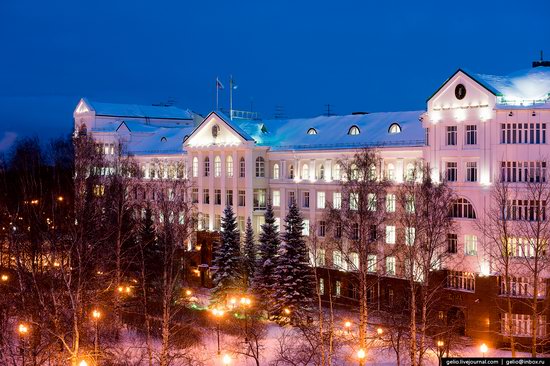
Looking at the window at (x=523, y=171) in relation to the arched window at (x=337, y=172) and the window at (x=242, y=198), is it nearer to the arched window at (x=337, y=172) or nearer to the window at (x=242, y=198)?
the arched window at (x=337, y=172)

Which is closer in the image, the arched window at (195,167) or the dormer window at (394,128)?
the dormer window at (394,128)

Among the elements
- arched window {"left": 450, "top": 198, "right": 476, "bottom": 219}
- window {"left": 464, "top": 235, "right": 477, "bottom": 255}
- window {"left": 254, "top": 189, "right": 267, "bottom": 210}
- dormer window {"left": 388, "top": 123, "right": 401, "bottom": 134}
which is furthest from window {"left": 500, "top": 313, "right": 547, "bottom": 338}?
window {"left": 254, "top": 189, "right": 267, "bottom": 210}

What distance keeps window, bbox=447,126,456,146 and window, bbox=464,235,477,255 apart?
621 centimetres

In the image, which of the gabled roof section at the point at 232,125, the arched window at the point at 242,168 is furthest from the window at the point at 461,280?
the gabled roof section at the point at 232,125

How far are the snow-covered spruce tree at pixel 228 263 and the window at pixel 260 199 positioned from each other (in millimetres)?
6360

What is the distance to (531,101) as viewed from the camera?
4597 cm

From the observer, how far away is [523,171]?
4584 cm

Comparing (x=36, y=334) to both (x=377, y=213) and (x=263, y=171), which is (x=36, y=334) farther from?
(x=263, y=171)

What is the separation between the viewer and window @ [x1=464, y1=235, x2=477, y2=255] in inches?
1854

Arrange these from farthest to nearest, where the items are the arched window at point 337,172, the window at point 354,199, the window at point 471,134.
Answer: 1. the arched window at point 337,172
2. the window at point 471,134
3. the window at point 354,199

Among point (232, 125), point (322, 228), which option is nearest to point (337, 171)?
point (322, 228)

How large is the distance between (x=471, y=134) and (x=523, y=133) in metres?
3.31

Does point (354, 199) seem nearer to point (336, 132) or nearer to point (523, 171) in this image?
point (523, 171)

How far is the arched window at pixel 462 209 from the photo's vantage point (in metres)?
47.7
